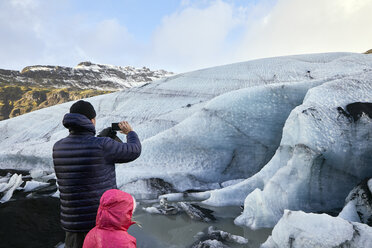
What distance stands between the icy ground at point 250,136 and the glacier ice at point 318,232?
917 millimetres

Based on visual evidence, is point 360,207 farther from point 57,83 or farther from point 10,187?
point 57,83

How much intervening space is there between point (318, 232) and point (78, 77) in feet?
272

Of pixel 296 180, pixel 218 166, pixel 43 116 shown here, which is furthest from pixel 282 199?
pixel 43 116

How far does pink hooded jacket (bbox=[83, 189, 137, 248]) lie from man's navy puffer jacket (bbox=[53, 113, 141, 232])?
1.37 feet

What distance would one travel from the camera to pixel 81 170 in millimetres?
1663

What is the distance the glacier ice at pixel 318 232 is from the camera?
Answer: 218 centimetres

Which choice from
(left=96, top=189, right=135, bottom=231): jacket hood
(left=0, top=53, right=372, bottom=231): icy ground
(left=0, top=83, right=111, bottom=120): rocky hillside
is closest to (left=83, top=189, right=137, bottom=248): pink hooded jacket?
(left=96, top=189, right=135, bottom=231): jacket hood

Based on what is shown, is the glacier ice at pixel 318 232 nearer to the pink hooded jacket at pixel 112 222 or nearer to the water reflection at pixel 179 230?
the water reflection at pixel 179 230

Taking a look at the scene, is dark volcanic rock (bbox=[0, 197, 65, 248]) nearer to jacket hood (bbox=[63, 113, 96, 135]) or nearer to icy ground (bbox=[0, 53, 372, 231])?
icy ground (bbox=[0, 53, 372, 231])

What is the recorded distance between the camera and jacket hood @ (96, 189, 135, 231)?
125 cm

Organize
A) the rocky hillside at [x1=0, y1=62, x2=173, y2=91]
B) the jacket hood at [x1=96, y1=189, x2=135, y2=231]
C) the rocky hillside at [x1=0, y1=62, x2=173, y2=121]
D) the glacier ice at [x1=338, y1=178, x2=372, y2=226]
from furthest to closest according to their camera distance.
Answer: the rocky hillside at [x1=0, y1=62, x2=173, y2=91] → the rocky hillside at [x1=0, y1=62, x2=173, y2=121] → the glacier ice at [x1=338, y1=178, x2=372, y2=226] → the jacket hood at [x1=96, y1=189, x2=135, y2=231]

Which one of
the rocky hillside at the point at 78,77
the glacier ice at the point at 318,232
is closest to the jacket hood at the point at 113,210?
the glacier ice at the point at 318,232

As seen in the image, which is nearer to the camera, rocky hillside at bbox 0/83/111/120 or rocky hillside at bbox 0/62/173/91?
rocky hillside at bbox 0/83/111/120

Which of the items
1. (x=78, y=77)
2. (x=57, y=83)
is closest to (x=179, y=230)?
(x=57, y=83)
